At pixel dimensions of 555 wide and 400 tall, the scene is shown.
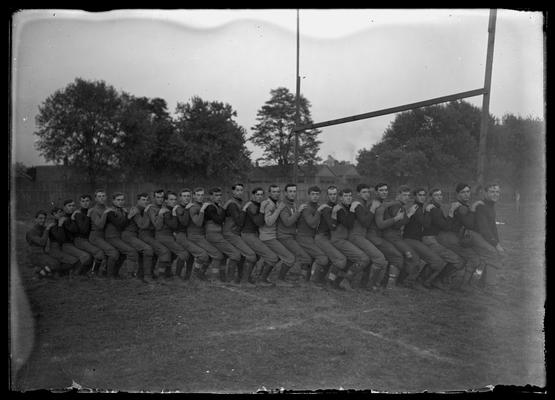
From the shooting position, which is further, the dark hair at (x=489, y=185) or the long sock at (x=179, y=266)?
the long sock at (x=179, y=266)

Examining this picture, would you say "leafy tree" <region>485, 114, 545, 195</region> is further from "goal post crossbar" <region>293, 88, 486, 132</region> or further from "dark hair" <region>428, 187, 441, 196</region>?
"dark hair" <region>428, 187, 441, 196</region>

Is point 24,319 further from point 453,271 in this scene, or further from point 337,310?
point 453,271

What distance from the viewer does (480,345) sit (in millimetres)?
4363

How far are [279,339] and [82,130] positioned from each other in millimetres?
8713

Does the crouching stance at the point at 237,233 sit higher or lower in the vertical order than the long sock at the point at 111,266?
higher

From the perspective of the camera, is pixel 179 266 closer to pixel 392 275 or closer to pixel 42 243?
pixel 42 243

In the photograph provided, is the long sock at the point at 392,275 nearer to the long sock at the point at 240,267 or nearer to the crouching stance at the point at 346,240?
the crouching stance at the point at 346,240

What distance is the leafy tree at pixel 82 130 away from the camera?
32.1ft

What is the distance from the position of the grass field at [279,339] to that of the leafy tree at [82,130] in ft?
15.9

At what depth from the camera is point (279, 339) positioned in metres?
4.52

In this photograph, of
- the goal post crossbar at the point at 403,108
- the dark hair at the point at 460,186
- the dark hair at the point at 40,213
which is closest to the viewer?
the goal post crossbar at the point at 403,108

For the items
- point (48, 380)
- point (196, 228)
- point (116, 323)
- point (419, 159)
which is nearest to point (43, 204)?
point (196, 228)

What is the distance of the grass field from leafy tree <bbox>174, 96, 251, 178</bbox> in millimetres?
8503

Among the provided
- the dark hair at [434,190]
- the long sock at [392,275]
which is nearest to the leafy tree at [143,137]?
the long sock at [392,275]
